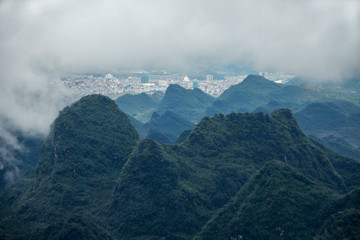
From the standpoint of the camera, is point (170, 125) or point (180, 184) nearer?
point (180, 184)

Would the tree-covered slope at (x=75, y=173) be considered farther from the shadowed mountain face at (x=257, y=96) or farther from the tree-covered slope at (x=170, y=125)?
the shadowed mountain face at (x=257, y=96)

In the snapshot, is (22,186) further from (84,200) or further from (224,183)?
(224,183)

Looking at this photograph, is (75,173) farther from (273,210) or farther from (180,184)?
(273,210)

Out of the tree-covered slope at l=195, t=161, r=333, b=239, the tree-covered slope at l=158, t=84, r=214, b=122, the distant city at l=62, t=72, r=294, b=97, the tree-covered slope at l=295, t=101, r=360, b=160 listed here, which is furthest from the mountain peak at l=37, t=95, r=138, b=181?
the tree-covered slope at l=158, t=84, r=214, b=122

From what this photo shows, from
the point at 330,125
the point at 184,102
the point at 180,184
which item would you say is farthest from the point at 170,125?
the point at 180,184

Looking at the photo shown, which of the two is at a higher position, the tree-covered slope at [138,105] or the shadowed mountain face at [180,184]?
the shadowed mountain face at [180,184]

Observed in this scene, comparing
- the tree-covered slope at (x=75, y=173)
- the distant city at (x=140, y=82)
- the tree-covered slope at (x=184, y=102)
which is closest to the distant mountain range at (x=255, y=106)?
the tree-covered slope at (x=184, y=102)

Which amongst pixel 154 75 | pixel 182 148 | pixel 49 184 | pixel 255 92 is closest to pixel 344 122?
pixel 255 92
